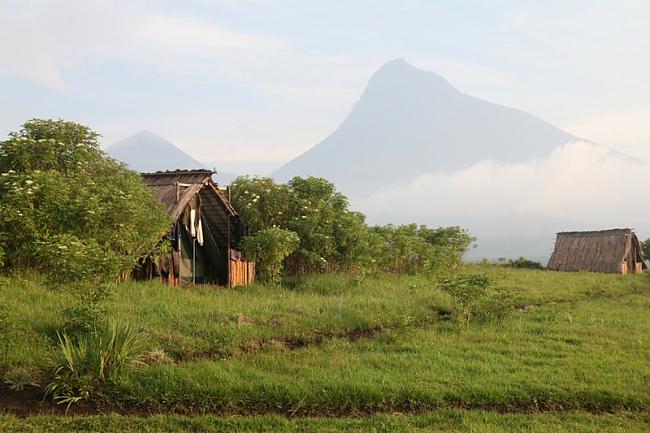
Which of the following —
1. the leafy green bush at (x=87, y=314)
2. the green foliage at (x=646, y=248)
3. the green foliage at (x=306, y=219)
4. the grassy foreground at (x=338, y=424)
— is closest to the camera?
the grassy foreground at (x=338, y=424)

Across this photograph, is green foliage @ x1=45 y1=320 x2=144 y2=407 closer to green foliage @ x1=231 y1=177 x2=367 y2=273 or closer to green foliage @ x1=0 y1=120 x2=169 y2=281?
green foliage @ x1=0 y1=120 x2=169 y2=281

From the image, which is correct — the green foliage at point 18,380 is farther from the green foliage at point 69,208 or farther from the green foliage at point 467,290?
the green foliage at point 467,290

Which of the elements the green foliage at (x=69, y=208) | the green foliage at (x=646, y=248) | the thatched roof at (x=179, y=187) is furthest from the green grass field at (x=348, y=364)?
the green foliage at (x=646, y=248)

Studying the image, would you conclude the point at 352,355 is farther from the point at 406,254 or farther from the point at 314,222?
the point at 406,254

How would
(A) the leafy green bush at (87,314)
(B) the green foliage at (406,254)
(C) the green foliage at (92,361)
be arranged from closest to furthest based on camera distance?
(C) the green foliage at (92,361)
(A) the leafy green bush at (87,314)
(B) the green foliage at (406,254)

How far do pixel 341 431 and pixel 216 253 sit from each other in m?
11.0

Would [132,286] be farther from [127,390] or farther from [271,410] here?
[271,410]

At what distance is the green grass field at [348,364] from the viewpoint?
6277mm

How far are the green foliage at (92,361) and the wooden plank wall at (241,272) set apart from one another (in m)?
7.99

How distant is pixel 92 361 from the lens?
22.5 feet

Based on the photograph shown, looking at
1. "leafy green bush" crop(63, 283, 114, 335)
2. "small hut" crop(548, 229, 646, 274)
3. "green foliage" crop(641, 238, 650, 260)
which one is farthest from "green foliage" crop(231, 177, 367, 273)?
"green foliage" crop(641, 238, 650, 260)

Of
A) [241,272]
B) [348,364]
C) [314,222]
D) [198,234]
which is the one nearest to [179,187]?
[198,234]

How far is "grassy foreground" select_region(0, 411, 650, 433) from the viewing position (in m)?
5.80

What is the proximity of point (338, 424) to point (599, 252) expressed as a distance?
27.8 m
